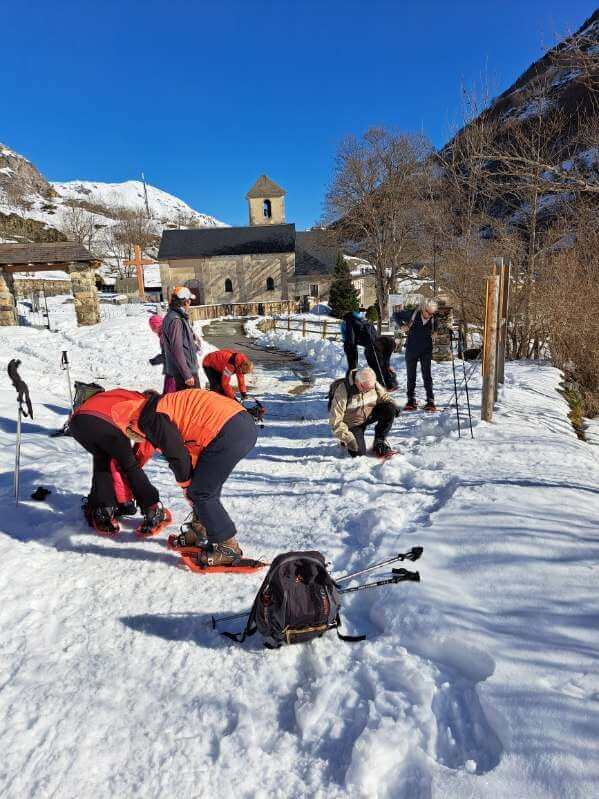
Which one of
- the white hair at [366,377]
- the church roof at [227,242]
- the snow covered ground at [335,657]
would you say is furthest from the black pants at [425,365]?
the church roof at [227,242]

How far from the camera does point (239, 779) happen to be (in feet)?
6.34

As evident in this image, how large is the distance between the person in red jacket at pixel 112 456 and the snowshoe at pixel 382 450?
2647mm

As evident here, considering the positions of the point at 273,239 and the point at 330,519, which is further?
the point at 273,239

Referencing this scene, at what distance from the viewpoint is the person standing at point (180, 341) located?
559 cm

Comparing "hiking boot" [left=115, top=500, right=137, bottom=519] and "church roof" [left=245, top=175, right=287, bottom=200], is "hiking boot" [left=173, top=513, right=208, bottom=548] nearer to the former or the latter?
"hiking boot" [left=115, top=500, right=137, bottom=519]

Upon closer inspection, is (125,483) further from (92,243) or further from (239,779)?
(92,243)

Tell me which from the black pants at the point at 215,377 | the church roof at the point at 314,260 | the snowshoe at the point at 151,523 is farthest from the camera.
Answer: the church roof at the point at 314,260

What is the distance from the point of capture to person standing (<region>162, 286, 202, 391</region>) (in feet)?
18.4

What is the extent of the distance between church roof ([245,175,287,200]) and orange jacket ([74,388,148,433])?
55.2m

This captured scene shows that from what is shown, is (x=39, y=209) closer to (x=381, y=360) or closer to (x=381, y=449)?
(x=381, y=360)

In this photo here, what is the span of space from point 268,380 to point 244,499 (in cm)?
740

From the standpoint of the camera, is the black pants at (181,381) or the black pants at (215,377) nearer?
the black pants at (181,381)

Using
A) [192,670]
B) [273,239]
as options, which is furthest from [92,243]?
[192,670]

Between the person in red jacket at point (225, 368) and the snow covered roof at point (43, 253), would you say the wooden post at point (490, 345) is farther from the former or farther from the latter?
the snow covered roof at point (43, 253)
